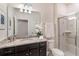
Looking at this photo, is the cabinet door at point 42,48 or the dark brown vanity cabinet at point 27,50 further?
the cabinet door at point 42,48

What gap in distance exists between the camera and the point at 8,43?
4.79 feet

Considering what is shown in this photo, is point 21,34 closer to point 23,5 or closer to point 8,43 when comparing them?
point 8,43

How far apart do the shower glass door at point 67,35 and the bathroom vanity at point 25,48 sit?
0.26 metres

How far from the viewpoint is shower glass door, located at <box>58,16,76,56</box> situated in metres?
1.52

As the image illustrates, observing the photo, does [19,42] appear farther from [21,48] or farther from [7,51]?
[7,51]

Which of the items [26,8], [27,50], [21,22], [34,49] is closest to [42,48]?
[34,49]

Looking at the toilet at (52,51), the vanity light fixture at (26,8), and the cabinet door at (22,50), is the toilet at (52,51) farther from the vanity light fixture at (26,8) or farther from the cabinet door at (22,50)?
the vanity light fixture at (26,8)

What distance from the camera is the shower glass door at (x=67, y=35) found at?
1516 millimetres

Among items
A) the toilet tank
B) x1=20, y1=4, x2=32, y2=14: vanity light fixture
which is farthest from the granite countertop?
x1=20, y1=4, x2=32, y2=14: vanity light fixture

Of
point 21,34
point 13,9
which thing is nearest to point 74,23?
point 21,34

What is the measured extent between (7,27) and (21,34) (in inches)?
8.4

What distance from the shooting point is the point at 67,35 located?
5.00 ft

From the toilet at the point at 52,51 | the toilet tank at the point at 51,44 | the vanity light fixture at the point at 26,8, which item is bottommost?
the toilet at the point at 52,51

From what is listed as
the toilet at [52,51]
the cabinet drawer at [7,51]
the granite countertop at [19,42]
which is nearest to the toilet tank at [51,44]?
the toilet at [52,51]
